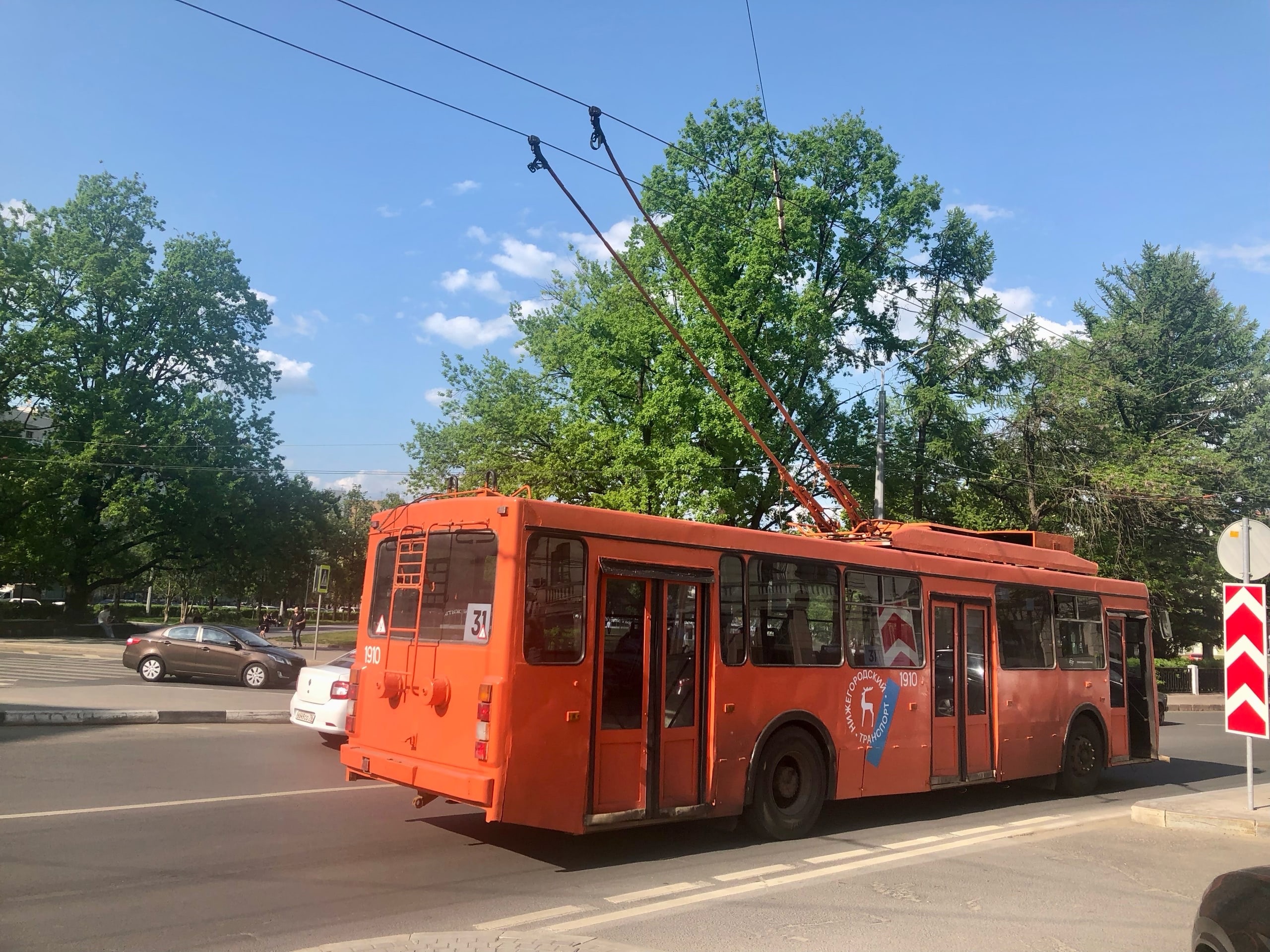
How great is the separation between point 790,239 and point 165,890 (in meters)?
24.0

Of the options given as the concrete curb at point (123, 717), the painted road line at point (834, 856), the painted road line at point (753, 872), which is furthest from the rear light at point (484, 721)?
the concrete curb at point (123, 717)

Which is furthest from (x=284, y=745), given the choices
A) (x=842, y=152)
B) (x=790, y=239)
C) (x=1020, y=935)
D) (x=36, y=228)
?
(x=36, y=228)

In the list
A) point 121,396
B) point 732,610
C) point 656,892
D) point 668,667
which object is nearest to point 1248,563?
point 732,610

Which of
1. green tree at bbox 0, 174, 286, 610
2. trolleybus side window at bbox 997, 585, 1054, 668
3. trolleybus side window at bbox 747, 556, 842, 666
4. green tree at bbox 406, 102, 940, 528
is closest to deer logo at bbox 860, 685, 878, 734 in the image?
trolleybus side window at bbox 747, 556, 842, 666

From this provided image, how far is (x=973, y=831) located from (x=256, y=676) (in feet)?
56.0

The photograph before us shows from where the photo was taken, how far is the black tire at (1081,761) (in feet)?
40.4

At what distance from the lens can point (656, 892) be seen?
6.61m

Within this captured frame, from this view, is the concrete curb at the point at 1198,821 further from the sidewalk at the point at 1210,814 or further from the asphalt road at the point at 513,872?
the asphalt road at the point at 513,872

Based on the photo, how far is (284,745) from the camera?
12.9 m

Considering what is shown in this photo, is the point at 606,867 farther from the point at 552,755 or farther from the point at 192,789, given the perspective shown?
the point at 192,789

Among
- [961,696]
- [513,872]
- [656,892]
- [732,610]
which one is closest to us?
[656,892]

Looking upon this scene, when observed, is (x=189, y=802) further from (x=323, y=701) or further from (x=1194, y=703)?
(x=1194, y=703)

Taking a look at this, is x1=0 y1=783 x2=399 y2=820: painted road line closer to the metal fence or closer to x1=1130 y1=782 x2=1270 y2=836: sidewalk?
x1=1130 y1=782 x2=1270 y2=836: sidewalk

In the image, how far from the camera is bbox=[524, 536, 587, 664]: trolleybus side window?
276 inches
